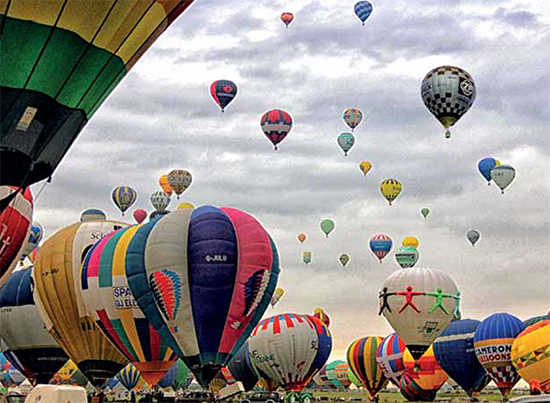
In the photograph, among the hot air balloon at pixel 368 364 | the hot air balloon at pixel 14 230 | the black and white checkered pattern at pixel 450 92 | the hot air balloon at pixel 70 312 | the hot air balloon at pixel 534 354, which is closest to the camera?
the hot air balloon at pixel 14 230

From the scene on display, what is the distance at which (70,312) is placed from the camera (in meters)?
25.5

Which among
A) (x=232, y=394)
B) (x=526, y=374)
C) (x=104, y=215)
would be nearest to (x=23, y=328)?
(x=232, y=394)

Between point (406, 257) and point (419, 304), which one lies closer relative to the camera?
point (419, 304)

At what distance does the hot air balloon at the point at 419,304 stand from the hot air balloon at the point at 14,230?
14.3 metres

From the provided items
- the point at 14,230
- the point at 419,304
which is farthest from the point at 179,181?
the point at 14,230

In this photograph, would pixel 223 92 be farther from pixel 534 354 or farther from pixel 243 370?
pixel 534 354

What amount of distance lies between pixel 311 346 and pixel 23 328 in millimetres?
10416

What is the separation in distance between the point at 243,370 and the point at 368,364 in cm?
552

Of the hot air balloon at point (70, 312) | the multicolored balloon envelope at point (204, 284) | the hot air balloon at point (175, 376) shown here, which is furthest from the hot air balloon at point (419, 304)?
the hot air balloon at point (175, 376)

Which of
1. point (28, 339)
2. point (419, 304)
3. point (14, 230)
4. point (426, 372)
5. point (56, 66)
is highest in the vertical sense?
point (56, 66)

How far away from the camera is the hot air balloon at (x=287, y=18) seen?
3925 cm

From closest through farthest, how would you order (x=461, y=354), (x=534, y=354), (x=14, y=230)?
1. (x=14, y=230)
2. (x=534, y=354)
3. (x=461, y=354)

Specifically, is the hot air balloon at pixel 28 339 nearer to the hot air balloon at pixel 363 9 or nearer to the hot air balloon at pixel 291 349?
the hot air balloon at pixel 291 349

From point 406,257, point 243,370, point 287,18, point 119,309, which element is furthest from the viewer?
point 406,257
